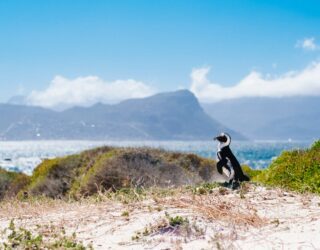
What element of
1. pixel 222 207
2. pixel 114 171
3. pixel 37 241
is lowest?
pixel 37 241

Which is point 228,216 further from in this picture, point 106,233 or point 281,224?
point 106,233

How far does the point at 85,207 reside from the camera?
11398 millimetres

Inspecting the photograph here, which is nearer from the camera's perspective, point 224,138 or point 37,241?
point 37,241

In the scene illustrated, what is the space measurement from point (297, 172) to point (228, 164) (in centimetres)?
262

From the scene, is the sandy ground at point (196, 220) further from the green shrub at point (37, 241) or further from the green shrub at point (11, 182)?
the green shrub at point (11, 182)

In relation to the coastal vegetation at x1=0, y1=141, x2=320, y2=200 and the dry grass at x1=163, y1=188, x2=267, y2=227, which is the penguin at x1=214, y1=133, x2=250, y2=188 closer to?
the dry grass at x1=163, y1=188, x2=267, y2=227

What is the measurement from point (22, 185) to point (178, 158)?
29.7ft

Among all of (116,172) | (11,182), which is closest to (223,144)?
(116,172)

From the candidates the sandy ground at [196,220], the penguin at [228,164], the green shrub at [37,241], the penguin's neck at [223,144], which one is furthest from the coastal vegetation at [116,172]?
the green shrub at [37,241]

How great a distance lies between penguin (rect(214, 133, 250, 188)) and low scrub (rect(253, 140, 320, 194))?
1.34m

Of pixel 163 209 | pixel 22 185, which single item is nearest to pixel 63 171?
pixel 22 185

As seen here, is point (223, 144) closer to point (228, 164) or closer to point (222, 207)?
point (228, 164)

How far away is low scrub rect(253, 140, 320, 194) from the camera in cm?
1350

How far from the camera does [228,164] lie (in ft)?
41.8
